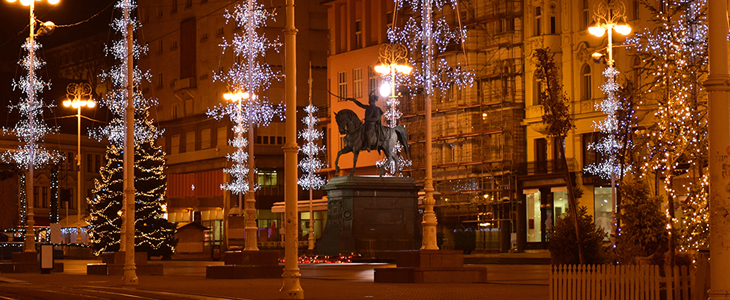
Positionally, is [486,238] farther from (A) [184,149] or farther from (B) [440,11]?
(A) [184,149]

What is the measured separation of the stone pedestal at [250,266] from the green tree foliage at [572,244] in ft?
25.6

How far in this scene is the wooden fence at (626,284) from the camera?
1353cm

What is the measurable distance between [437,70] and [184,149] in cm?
3124

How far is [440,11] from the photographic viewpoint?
63594mm

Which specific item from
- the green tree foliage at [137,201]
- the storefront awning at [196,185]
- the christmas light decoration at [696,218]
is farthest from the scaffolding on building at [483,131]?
the christmas light decoration at [696,218]

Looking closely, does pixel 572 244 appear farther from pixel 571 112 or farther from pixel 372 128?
pixel 571 112

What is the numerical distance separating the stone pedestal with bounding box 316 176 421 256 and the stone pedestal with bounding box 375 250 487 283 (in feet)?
36.8

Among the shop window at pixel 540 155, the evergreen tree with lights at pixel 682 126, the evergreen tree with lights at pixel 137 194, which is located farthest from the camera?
the shop window at pixel 540 155

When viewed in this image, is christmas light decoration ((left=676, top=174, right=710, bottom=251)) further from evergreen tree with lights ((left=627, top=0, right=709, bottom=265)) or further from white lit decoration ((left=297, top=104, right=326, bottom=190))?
white lit decoration ((left=297, top=104, right=326, bottom=190))

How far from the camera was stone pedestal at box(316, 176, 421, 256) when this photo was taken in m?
34.7

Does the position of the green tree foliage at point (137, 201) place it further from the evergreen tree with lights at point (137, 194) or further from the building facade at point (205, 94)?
the building facade at point (205, 94)

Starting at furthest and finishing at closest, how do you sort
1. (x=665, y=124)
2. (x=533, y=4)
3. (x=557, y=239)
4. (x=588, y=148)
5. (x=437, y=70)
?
1. (x=437, y=70)
2. (x=533, y=4)
3. (x=588, y=148)
4. (x=557, y=239)
5. (x=665, y=124)

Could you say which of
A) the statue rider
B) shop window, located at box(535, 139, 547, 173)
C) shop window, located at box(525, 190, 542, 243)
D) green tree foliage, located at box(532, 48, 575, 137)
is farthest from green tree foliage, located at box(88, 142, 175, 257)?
green tree foliage, located at box(532, 48, 575, 137)

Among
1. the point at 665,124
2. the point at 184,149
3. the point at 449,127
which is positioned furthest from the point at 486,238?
the point at 665,124
